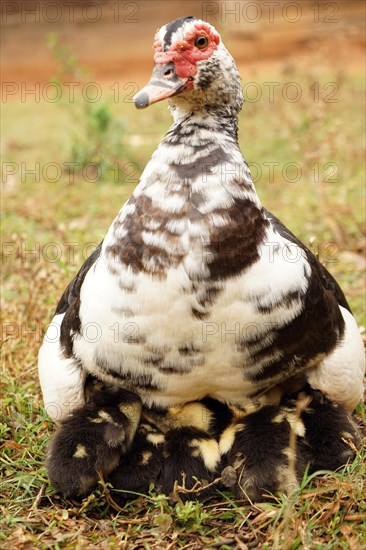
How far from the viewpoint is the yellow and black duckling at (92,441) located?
2457 mm

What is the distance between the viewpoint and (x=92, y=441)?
2.49 metres

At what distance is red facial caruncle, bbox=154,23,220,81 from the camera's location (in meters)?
2.36

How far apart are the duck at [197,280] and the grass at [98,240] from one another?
0.24 metres

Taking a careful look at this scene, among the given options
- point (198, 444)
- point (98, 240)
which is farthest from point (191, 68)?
point (98, 240)

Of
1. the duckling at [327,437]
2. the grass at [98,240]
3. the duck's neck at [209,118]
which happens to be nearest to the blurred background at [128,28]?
the grass at [98,240]

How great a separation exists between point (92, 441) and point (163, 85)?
3.56 ft

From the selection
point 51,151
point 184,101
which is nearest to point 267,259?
point 184,101

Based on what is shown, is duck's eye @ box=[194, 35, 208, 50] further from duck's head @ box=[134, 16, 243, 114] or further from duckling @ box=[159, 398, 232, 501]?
duckling @ box=[159, 398, 232, 501]

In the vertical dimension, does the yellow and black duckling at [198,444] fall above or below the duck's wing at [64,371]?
below

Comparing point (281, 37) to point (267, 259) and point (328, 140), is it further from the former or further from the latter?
point (267, 259)

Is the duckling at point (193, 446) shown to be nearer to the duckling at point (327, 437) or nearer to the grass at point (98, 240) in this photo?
the grass at point (98, 240)

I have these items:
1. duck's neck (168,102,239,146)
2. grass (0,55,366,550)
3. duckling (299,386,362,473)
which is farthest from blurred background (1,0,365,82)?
duckling (299,386,362,473)

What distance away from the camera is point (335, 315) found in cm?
263

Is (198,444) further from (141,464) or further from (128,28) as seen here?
(128,28)
